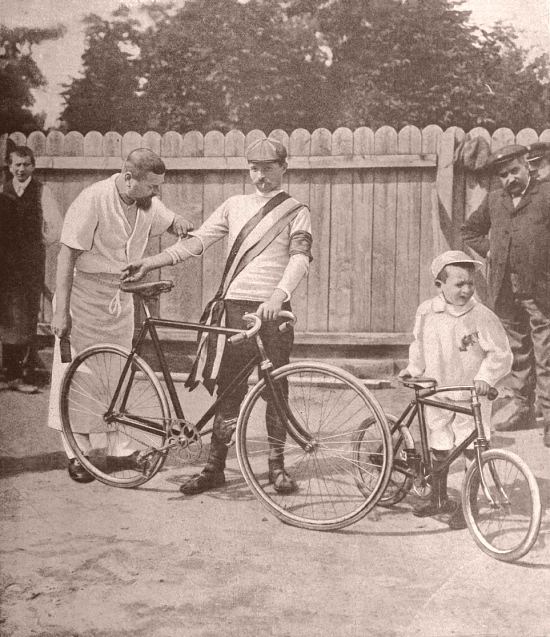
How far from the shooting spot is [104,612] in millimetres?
2668

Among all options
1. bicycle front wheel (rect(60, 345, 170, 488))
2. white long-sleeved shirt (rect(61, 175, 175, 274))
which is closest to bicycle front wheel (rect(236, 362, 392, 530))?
bicycle front wheel (rect(60, 345, 170, 488))

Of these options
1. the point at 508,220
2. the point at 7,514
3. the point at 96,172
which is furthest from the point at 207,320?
the point at 508,220

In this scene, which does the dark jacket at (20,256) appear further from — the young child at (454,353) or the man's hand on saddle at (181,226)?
the young child at (454,353)

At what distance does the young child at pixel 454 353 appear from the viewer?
3.25m

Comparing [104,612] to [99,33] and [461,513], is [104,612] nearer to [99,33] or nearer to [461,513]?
[461,513]

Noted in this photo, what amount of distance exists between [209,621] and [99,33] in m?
2.52

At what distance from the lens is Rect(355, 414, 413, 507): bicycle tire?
3.27m

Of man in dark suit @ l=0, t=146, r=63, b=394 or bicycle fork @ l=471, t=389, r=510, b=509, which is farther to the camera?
man in dark suit @ l=0, t=146, r=63, b=394

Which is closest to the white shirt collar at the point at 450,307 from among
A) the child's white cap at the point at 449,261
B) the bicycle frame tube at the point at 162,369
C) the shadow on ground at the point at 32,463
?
the child's white cap at the point at 449,261

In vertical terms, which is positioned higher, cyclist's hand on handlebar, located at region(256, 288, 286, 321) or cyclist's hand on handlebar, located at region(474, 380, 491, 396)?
cyclist's hand on handlebar, located at region(256, 288, 286, 321)

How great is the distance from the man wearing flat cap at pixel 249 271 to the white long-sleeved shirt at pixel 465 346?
2.13 ft

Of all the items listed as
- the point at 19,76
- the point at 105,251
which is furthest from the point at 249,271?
the point at 19,76

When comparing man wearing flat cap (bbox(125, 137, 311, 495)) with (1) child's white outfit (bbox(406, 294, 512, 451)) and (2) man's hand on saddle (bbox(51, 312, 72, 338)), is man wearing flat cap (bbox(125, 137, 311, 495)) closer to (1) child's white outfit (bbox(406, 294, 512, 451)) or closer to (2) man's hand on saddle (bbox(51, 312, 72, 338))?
(2) man's hand on saddle (bbox(51, 312, 72, 338))

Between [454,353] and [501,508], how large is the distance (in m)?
0.70
